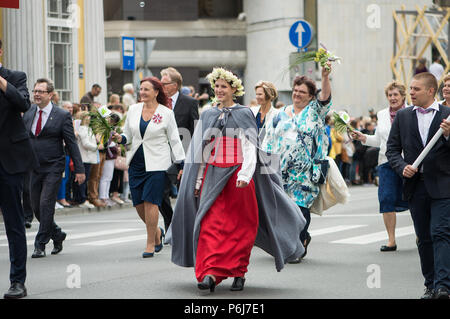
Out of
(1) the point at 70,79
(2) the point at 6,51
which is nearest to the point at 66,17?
(1) the point at 70,79

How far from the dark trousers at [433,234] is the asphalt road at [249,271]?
0.39m

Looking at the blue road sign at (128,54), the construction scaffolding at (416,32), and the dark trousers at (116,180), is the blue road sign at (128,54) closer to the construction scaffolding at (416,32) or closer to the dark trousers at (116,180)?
the dark trousers at (116,180)

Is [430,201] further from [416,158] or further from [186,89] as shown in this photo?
[186,89]

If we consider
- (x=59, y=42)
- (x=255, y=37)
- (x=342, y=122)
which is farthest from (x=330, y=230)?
(x=255, y=37)

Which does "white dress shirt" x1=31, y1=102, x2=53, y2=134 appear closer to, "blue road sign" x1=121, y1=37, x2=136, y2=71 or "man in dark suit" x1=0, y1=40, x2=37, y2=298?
"man in dark suit" x1=0, y1=40, x2=37, y2=298

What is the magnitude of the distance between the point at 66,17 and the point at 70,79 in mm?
1613

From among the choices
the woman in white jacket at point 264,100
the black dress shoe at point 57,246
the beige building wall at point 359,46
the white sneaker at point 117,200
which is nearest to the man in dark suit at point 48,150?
the black dress shoe at point 57,246

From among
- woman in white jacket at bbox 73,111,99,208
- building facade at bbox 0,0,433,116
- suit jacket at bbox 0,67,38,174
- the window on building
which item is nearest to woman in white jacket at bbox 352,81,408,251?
suit jacket at bbox 0,67,38,174

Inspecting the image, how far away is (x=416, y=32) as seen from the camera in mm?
32750

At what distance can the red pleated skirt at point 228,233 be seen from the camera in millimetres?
7941

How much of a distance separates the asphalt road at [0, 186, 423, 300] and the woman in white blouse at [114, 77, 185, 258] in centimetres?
63

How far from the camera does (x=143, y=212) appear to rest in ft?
35.9

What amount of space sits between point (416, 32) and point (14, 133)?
27.0m

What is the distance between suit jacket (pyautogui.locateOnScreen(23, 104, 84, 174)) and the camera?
10945mm
